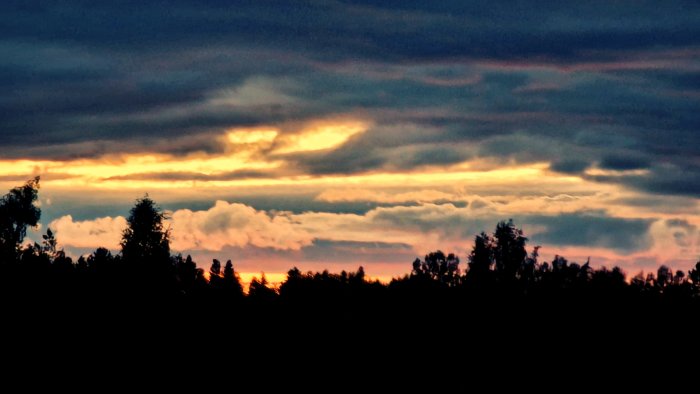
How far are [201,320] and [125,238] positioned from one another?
81451 millimetres

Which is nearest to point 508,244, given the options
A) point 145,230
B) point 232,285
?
point 145,230

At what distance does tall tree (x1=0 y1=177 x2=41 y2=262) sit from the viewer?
396 ft

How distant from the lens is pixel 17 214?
122 metres

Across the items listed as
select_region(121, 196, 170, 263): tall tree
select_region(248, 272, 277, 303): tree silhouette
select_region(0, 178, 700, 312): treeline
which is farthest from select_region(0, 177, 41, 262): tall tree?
select_region(248, 272, 277, 303): tree silhouette

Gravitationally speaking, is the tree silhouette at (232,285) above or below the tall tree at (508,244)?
below

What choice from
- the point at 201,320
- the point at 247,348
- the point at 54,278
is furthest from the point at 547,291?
the point at 54,278

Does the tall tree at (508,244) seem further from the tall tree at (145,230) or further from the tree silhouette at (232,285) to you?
the tree silhouette at (232,285)

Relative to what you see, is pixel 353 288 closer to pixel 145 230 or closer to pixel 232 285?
pixel 232 285

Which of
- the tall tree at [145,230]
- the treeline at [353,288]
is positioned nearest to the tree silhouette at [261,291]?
the treeline at [353,288]

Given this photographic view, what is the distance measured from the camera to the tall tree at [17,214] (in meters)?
121

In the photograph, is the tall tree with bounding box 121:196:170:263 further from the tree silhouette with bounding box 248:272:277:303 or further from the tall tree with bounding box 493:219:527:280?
the tree silhouette with bounding box 248:272:277:303

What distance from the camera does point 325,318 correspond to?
126ft

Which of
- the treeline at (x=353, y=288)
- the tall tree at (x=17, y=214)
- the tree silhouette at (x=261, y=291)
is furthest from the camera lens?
the tall tree at (x=17, y=214)

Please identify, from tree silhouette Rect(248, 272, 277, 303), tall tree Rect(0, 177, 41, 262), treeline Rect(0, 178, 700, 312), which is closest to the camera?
treeline Rect(0, 178, 700, 312)
